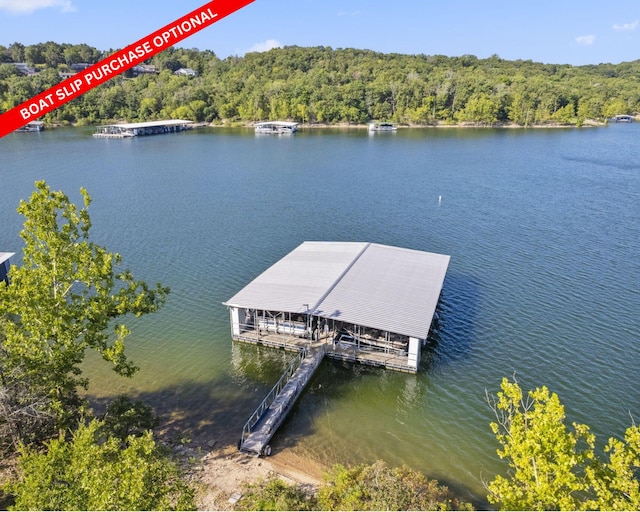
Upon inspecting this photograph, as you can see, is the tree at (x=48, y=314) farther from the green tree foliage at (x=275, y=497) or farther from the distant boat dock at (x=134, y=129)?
the distant boat dock at (x=134, y=129)

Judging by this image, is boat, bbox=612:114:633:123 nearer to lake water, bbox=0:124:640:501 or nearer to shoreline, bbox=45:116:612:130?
shoreline, bbox=45:116:612:130

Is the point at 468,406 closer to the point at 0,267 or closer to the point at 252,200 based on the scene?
the point at 0,267

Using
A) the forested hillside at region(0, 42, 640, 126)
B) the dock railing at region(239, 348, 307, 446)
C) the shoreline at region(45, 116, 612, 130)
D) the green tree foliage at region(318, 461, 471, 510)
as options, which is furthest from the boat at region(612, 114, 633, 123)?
the green tree foliage at region(318, 461, 471, 510)

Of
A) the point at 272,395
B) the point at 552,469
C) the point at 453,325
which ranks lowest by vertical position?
the point at 272,395

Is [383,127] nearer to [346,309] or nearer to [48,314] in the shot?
[346,309]

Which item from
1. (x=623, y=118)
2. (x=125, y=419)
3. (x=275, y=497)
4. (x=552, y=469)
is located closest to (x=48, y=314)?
(x=125, y=419)

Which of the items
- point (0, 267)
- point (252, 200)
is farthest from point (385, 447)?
point (252, 200)

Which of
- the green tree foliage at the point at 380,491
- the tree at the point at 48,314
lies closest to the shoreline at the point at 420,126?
the tree at the point at 48,314
